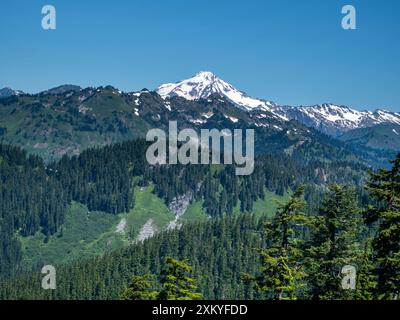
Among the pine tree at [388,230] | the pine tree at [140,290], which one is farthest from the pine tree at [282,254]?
the pine tree at [140,290]

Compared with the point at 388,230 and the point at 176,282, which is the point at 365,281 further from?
the point at 176,282

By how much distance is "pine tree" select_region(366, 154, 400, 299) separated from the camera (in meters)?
39.6

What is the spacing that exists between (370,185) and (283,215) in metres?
7.02

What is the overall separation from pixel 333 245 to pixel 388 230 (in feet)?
27.4

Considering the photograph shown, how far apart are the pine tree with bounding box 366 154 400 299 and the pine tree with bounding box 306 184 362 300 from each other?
15.7 ft

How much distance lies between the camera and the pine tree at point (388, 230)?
3956 cm

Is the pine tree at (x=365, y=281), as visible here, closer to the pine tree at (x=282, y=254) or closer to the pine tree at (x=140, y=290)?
A: the pine tree at (x=282, y=254)

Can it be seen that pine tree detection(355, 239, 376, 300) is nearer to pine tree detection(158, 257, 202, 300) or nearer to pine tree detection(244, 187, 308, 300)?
pine tree detection(244, 187, 308, 300)

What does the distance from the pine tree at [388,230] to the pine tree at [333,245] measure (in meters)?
4.79

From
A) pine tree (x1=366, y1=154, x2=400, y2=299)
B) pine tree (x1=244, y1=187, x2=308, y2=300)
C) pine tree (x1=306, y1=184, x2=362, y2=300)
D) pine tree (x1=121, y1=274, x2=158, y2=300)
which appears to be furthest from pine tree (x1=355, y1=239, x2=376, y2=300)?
pine tree (x1=121, y1=274, x2=158, y2=300)
